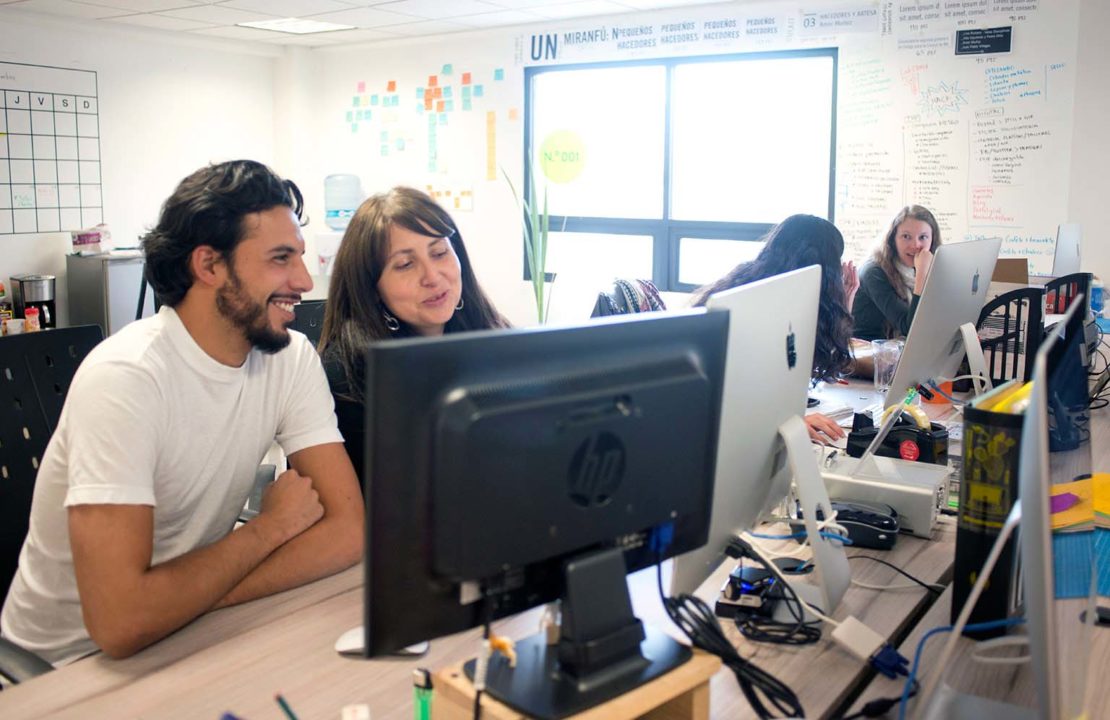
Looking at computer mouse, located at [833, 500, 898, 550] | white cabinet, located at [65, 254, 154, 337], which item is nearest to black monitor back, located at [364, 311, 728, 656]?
computer mouse, located at [833, 500, 898, 550]

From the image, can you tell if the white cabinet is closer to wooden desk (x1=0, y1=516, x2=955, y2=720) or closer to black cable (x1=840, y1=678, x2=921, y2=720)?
wooden desk (x1=0, y1=516, x2=955, y2=720)

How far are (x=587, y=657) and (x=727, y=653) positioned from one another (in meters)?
0.20

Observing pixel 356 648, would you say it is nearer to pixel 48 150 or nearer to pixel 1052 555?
pixel 1052 555

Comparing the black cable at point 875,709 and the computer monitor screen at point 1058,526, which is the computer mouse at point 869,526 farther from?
the black cable at point 875,709

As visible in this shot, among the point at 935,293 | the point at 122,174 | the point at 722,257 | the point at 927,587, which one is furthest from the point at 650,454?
the point at 122,174

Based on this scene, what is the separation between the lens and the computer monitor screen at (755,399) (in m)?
1.23

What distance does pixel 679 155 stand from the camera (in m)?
5.89

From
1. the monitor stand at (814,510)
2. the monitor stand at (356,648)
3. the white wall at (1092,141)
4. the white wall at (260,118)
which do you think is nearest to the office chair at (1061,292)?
the white wall at (1092,141)

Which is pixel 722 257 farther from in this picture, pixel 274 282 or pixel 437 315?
pixel 274 282

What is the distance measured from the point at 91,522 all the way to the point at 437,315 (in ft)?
3.00

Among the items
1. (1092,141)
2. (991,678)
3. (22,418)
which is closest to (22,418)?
(22,418)

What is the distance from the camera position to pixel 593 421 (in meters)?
0.97

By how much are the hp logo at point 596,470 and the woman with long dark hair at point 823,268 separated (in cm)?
205

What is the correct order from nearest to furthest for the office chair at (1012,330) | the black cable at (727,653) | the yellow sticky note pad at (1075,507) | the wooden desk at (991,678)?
the yellow sticky note pad at (1075,507), the black cable at (727,653), the wooden desk at (991,678), the office chair at (1012,330)
